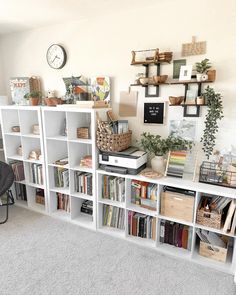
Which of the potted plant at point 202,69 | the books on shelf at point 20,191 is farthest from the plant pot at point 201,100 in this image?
the books on shelf at point 20,191

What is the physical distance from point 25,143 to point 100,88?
3.85 feet

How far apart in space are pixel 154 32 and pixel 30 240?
2426mm

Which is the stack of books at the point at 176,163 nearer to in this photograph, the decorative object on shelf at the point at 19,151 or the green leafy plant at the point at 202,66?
the green leafy plant at the point at 202,66

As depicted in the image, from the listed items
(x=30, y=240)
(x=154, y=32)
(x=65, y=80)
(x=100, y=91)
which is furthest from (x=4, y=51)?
(x=30, y=240)

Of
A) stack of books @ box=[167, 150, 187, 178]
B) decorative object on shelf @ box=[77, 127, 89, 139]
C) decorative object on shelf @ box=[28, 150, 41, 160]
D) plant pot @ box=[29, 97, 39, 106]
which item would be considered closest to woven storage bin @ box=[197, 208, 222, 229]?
stack of books @ box=[167, 150, 187, 178]

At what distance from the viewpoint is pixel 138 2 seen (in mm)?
2072

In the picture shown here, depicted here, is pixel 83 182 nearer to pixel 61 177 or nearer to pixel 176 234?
pixel 61 177

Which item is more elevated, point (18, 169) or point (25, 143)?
point (25, 143)

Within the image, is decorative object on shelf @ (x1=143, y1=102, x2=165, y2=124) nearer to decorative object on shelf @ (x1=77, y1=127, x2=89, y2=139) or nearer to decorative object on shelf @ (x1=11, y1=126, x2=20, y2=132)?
decorative object on shelf @ (x1=77, y1=127, x2=89, y2=139)

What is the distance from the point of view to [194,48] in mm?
2049

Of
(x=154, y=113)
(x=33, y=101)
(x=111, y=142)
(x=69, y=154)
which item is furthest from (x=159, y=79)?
(x=33, y=101)

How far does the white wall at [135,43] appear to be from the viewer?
76.9 inches

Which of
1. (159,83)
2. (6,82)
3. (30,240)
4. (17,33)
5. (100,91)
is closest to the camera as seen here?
(159,83)

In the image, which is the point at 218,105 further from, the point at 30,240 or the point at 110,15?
the point at 30,240
